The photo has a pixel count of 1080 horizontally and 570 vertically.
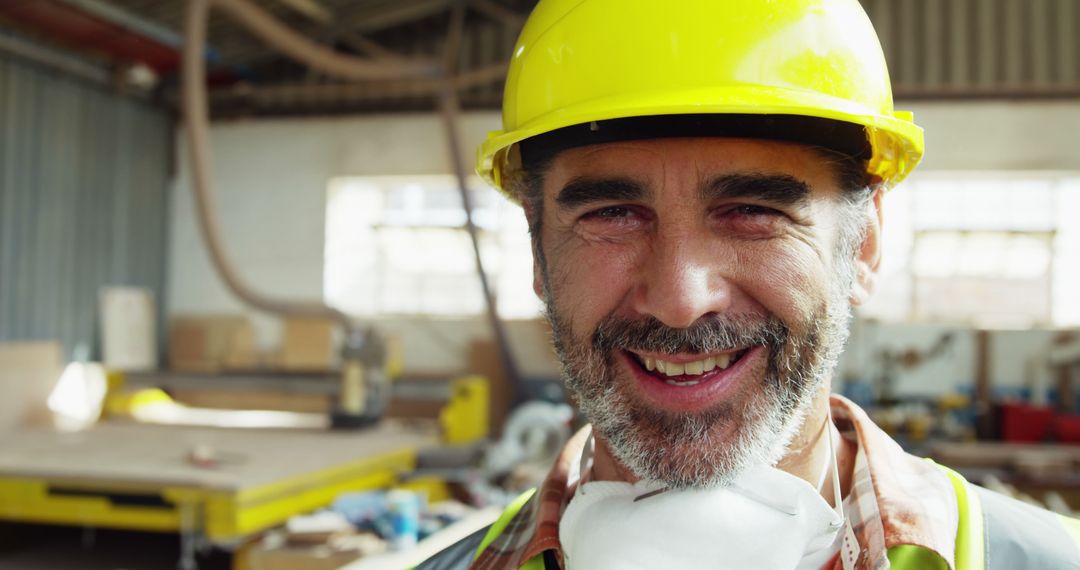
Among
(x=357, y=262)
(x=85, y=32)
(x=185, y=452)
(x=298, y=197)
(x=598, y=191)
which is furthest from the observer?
(x=298, y=197)

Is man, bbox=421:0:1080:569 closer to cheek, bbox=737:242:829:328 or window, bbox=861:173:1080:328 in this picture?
cheek, bbox=737:242:829:328

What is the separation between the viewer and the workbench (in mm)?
3451

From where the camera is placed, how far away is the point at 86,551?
487 centimetres

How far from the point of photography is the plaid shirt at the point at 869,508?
3.24ft

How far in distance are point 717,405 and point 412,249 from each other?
8473 mm

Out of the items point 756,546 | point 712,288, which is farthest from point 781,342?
point 756,546

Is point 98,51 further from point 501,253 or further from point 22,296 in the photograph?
point 501,253

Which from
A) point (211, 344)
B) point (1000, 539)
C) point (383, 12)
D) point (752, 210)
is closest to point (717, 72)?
point (752, 210)

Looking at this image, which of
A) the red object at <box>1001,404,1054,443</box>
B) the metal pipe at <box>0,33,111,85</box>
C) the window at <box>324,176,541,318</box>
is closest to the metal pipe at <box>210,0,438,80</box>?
the window at <box>324,176,541,318</box>

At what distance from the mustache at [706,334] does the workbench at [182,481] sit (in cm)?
274

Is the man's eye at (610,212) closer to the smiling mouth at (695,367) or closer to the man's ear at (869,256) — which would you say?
the smiling mouth at (695,367)

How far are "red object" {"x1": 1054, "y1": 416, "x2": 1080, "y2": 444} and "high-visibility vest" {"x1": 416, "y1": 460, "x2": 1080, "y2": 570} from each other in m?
5.98

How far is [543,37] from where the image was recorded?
1.18 m

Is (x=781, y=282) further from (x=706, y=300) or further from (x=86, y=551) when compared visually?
(x=86, y=551)
